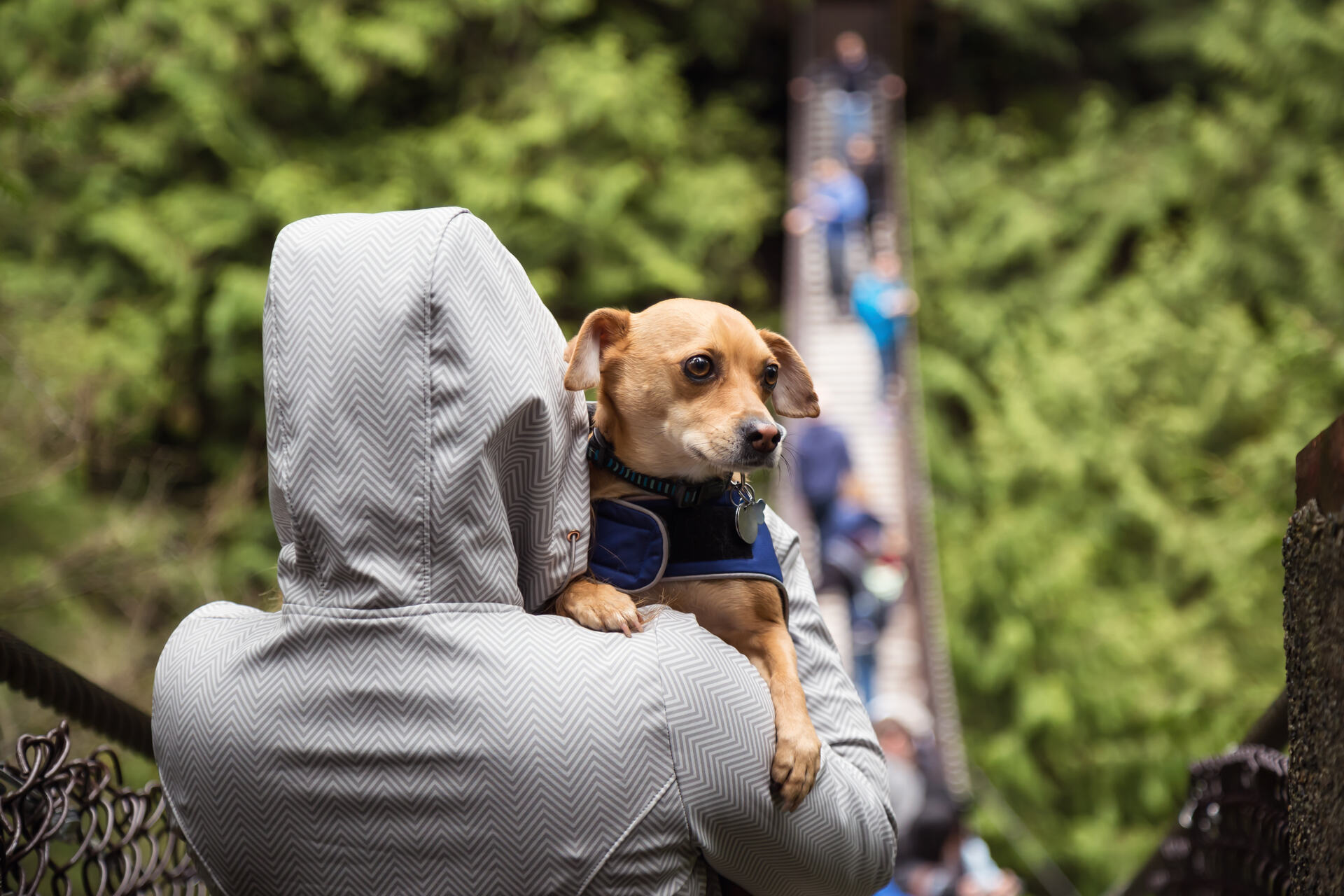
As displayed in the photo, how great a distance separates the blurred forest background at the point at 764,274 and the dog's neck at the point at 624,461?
15.3 feet

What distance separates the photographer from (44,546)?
570 centimetres

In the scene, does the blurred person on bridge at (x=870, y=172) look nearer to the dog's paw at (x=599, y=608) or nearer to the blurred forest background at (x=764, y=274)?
the blurred forest background at (x=764, y=274)

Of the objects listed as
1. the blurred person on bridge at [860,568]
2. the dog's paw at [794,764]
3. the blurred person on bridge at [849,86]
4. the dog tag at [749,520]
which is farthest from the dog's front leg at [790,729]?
the blurred person on bridge at [849,86]

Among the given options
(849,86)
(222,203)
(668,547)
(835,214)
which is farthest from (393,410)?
(849,86)

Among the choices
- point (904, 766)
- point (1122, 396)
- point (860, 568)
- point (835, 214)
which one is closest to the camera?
point (904, 766)

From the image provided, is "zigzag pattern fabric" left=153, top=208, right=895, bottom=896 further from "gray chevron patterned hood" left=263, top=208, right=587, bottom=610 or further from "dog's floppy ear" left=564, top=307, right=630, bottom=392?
"dog's floppy ear" left=564, top=307, right=630, bottom=392

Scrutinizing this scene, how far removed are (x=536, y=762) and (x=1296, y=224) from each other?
35.7ft

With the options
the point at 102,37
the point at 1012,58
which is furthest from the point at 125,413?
the point at 1012,58

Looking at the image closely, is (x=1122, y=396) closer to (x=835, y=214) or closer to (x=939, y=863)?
(x=835, y=214)

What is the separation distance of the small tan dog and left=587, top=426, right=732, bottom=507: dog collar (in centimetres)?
1

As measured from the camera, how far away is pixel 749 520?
3.71ft

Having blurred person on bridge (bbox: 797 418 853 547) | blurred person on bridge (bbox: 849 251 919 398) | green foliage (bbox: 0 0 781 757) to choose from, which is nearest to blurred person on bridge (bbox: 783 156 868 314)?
blurred person on bridge (bbox: 849 251 919 398)

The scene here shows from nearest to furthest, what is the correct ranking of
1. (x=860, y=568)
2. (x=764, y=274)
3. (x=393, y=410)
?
1. (x=393, y=410)
2. (x=860, y=568)
3. (x=764, y=274)

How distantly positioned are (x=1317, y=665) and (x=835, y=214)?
27.9 feet
